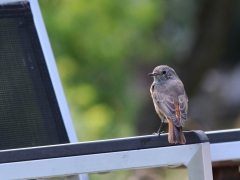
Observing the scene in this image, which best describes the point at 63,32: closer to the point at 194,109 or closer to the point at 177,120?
the point at 177,120

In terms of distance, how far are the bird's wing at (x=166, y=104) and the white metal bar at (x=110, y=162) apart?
1.36 metres

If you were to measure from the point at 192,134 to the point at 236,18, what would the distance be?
1614 cm

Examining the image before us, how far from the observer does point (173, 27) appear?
1734cm

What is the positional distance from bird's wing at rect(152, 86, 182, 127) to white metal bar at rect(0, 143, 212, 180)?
53.5 inches

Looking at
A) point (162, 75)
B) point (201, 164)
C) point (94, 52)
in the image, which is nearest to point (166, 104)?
point (162, 75)

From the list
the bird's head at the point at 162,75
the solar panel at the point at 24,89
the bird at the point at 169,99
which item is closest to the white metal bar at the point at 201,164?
the bird at the point at 169,99

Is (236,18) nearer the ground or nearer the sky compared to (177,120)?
nearer the sky

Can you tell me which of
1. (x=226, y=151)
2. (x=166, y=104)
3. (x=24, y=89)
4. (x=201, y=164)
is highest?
(x=166, y=104)

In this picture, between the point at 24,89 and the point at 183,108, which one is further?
the point at 183,108

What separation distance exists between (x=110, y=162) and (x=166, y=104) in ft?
6.80

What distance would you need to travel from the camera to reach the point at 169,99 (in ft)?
16.6

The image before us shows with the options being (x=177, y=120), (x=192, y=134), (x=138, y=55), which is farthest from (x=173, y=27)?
(x=192, y=134)

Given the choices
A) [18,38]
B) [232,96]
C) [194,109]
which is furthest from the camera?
[232,96]

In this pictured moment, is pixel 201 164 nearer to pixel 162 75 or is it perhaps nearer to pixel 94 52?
pixel 162 75
